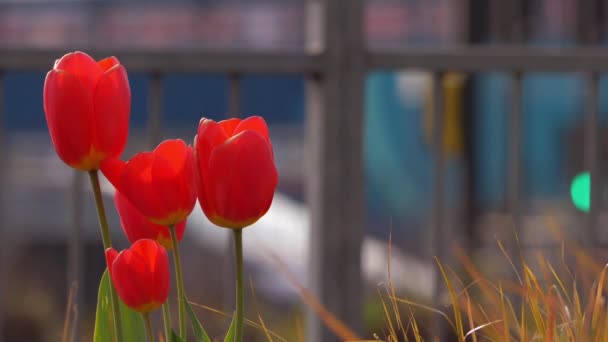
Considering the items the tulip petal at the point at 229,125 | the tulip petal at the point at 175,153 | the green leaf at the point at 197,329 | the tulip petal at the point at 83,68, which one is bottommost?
the green leaf at the point at 197,329

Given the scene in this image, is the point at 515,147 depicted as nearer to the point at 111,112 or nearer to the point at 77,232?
the point at 77,232

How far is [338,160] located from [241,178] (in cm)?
120

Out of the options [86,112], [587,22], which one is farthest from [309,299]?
[587,22]

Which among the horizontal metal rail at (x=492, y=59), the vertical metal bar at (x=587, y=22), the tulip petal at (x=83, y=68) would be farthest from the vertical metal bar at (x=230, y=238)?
the vertical metal bar at (x=587, y=22)

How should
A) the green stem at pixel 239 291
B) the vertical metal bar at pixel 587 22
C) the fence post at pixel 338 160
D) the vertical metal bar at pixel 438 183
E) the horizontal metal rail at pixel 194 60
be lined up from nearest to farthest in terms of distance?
the green stem at pixel 239 291 < the horizontal metal rail at pixel 194 60 < the fence post at pixel 338 160 < the vertical metal bar at pixel 438 183 < the vertical metal bar at pixel 587 22

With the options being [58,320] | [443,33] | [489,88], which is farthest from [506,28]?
[443,33]

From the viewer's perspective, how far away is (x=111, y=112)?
61 cm

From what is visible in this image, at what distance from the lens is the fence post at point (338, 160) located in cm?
178

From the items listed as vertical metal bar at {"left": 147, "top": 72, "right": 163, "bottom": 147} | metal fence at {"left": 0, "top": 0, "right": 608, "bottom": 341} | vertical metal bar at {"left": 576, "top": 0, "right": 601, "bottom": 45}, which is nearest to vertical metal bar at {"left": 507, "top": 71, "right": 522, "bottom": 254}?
metal fence at {"left": 0, "top": 0, "right": 608, "bottom": 341}

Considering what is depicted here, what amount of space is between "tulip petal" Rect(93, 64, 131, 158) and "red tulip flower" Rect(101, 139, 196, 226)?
1 cm

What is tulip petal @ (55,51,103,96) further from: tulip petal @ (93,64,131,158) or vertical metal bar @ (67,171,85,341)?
vertical metal bar @ (67,171,85,341)

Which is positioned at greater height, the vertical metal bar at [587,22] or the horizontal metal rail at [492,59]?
the horizontal metal rail at [492,59]

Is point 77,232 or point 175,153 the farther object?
point 77,232

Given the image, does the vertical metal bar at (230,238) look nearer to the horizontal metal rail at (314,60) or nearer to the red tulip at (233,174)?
the horizontal metal rail at (314,60)
